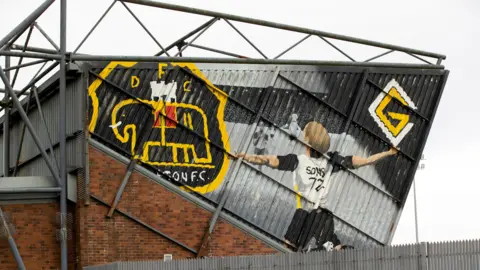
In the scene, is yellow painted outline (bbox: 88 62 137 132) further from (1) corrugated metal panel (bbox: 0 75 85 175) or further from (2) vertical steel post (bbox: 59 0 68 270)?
(2) vertical steel post (bbox: 59 0 68 270)

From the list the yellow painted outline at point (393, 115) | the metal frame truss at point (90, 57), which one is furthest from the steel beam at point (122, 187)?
the yellow painted outline at point (393, 115)

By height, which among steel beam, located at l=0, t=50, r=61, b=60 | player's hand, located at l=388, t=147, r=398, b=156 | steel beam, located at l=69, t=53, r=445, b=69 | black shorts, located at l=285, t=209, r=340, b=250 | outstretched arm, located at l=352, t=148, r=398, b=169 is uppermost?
steel beam, located at l=69, t=53, r=445, b=69

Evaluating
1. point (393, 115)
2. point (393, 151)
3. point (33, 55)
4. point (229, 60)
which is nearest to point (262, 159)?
point (229, 60)

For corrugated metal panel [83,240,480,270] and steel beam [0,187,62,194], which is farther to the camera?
steel beam [0,187,62,194]

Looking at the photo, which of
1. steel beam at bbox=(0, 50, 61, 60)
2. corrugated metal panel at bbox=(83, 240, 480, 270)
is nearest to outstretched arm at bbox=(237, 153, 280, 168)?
corrugated metal panel at bbox=(83, 240, 480, 270)

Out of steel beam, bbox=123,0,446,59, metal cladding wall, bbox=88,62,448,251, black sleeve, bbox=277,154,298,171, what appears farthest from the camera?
black sleeve, bbox=277,154,298,171

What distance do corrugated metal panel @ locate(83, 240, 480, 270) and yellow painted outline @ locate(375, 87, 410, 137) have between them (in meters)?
8.19

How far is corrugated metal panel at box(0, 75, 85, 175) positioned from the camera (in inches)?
1086

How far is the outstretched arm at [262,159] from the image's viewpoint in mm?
29281

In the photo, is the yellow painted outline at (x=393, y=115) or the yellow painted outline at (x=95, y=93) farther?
the yellow painted outline at (x=393, y=115)

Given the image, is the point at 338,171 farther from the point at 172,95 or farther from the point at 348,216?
the point at 172,95

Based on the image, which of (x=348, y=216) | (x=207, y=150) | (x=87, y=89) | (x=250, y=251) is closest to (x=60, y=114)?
(x=87, y=89)

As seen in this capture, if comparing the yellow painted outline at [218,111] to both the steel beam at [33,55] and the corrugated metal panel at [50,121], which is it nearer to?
the corrugated metal panel at [50,121]

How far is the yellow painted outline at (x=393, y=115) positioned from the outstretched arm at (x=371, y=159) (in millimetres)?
494
